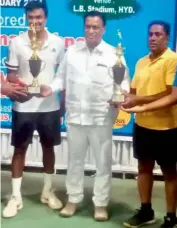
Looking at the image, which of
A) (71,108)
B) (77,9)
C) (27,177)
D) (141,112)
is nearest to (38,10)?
(77,9)

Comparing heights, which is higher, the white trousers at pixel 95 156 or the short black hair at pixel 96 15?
the short black hair at pixel 96 15

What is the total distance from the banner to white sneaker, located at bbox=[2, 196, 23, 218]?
706 millimetres

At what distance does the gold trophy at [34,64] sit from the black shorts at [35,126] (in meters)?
0.16

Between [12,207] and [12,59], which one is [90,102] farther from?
[12,207]

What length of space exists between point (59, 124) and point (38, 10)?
63 cm

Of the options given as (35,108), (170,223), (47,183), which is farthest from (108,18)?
(170,223)

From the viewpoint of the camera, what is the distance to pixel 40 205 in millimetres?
2891

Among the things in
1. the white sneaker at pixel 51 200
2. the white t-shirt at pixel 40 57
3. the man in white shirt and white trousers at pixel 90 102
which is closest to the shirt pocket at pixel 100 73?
the man in white shirt and white trousers at pixel 90 102

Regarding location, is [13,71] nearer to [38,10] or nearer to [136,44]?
[38,10]

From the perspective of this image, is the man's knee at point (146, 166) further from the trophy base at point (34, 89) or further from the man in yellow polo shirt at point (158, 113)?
the trophy base at point (34, 89)

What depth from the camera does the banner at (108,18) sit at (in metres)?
2.65

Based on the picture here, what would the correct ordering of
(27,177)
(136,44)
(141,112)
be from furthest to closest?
(27,177)
(136,44)
(141,112)

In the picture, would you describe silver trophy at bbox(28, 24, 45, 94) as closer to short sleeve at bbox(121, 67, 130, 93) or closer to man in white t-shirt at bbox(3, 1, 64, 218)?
man in white t-shirt at bbox(3, 1, 64, 218)

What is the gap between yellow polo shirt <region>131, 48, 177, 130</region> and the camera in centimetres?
246
